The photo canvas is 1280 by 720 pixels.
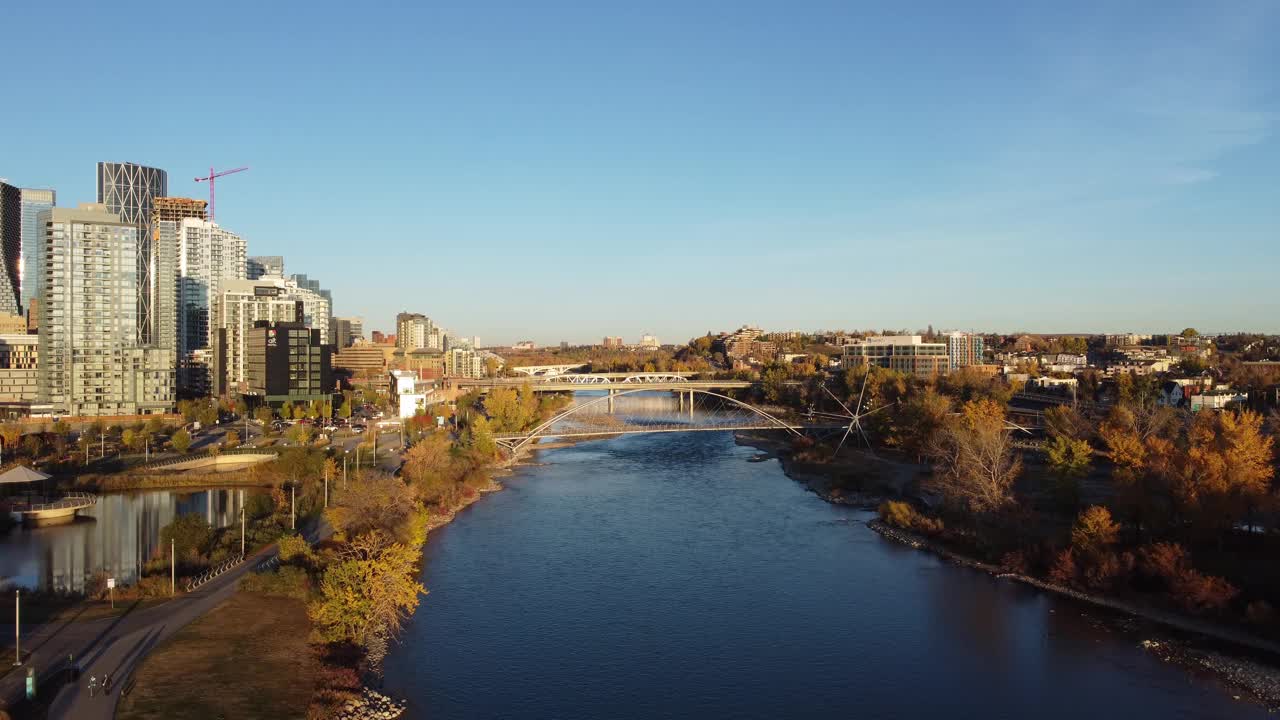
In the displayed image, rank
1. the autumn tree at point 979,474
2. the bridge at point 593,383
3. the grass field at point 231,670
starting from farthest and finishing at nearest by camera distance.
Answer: the bridge at point 593,383, the autumn tree at point 979,474, the grass field at point 231,670

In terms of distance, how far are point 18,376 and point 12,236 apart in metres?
52.0

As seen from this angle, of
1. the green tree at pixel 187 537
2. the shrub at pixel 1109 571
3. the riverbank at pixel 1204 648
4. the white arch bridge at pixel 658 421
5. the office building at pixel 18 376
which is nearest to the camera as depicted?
the riverbank at pixel 1204 648

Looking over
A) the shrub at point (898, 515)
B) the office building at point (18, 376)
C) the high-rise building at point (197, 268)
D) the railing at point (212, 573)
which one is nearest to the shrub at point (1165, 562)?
the shrub at point (898, 515)

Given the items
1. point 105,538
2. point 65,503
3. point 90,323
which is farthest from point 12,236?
point 105,538

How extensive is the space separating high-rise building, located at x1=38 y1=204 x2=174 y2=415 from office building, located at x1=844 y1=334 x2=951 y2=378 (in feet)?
123

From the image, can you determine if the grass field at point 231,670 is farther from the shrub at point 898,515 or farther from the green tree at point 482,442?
the green tree at point 482,442

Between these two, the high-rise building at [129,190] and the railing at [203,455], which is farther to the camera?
the high-rise building at [129,190]

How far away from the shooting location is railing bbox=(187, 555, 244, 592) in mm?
13875

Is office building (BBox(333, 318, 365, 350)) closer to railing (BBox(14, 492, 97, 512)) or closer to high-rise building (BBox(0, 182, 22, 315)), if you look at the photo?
high-rise building (BBox(0, 182, 22, 315))

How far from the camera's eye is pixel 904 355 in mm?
56750

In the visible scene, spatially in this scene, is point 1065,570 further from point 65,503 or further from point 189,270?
point 189,270

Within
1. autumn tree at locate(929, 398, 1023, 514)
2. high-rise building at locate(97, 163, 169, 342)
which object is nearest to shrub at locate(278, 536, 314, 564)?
autumn tree at locate(929, 398, 1023, 514)

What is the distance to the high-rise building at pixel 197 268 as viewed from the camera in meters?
72.9

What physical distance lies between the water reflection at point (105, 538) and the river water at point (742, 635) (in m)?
5.67
